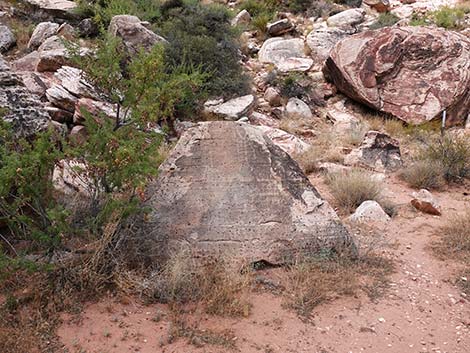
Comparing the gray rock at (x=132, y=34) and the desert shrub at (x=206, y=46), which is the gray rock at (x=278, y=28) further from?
the gray rock at (x=132, y=34)

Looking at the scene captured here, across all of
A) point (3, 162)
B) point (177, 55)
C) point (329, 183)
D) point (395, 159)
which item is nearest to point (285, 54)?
point (177, 55)

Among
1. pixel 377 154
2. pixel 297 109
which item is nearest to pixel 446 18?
pixel 297 109

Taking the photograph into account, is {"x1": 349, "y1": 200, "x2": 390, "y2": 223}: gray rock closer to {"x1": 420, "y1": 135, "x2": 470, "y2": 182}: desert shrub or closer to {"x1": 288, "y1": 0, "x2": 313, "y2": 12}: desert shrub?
{"x1": 420, "y1": 135, "x2": 470, "y2": 182}: desert shrub

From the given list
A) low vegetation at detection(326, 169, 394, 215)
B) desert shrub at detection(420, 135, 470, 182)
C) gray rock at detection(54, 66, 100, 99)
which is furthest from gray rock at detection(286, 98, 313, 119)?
gray rock at detection(54, 66, 100, 99)

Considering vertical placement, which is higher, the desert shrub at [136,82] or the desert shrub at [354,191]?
the desert shrub at [136,82]

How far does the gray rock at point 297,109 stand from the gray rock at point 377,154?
213 cm

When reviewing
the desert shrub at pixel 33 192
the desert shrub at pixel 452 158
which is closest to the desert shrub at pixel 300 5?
the desert shrub at pixel 452 158

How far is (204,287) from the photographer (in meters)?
3.42

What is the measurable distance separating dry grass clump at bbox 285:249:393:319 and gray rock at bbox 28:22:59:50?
8787mm

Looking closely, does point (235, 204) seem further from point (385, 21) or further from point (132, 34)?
point (385, 21)

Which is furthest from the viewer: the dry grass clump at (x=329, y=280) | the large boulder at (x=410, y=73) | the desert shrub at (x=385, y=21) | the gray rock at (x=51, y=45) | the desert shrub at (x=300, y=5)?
the desert shrub at (x=300, y=5)

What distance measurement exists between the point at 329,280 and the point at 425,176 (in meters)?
3.51

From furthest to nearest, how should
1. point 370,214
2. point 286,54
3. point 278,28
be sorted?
point 278,28 < point 286,54 < point 370,214

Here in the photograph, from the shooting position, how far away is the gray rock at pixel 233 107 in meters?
8.72
